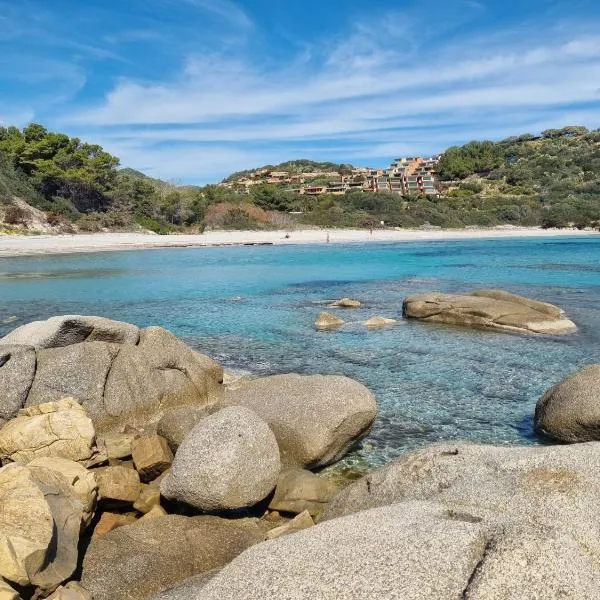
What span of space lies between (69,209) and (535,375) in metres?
57.2

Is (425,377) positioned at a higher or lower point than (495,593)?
lower

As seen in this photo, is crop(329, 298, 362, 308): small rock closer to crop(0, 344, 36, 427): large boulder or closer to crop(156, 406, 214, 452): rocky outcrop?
crop(156, 406, 214, 452): rocky outcrop

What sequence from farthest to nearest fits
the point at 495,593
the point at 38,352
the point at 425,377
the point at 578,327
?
1. the point at 578,327
2. the point at 425,377
3. the point at 38,352
4. the point at 495,593

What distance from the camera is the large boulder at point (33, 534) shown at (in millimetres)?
4082

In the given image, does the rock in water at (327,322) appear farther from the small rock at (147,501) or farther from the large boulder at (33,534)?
the large boulder at (33,534)

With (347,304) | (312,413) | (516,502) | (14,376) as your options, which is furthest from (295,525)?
(347,304)

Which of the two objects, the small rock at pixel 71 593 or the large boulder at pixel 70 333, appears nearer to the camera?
the small rock at pixel 71 593

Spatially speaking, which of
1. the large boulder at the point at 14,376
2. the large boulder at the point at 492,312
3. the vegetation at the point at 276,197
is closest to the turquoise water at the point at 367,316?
the large boulder at the point at 492,312

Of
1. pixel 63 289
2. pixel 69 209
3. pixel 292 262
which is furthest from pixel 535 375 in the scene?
pixel 69 209

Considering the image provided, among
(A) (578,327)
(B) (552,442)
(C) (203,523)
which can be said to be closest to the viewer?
(C) (203,523)

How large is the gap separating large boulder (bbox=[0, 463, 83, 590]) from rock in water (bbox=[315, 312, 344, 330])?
12.0m

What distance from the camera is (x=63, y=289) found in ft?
84.4

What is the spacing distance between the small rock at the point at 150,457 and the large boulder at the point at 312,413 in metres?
1.32

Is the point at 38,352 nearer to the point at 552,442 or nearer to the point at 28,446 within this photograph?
the point at 28,446
